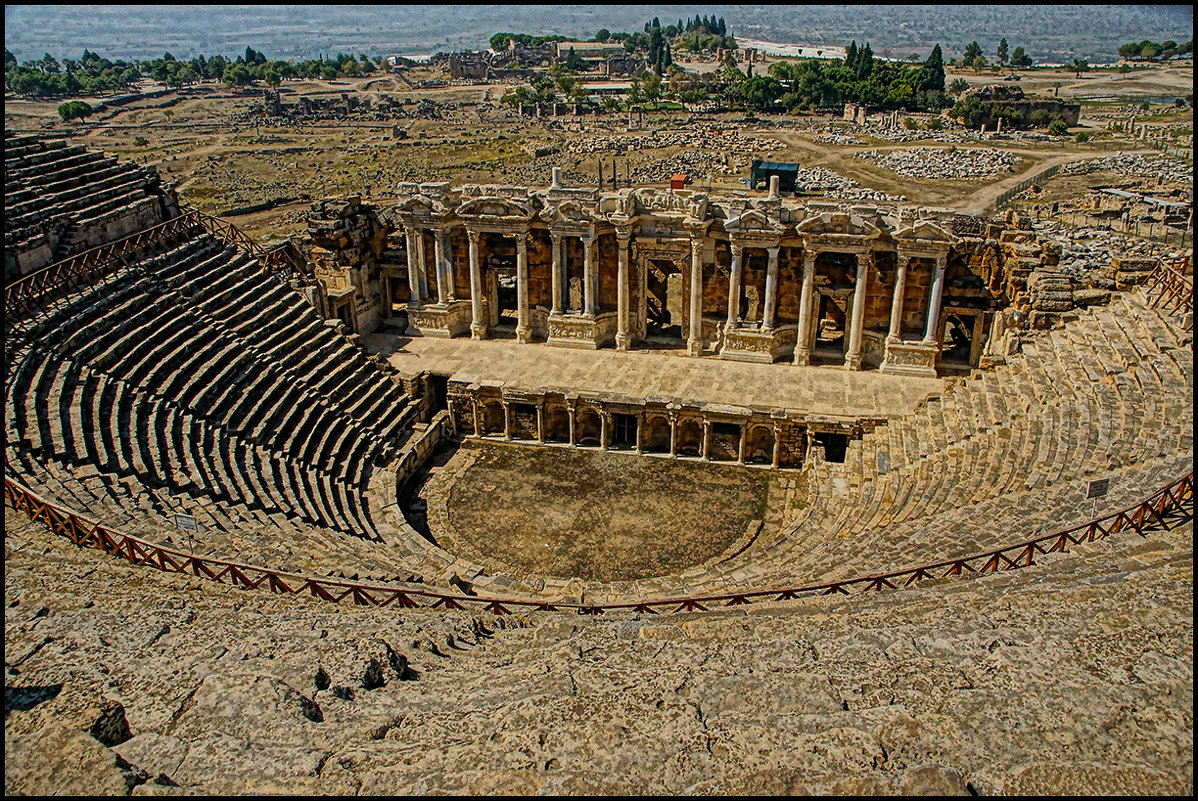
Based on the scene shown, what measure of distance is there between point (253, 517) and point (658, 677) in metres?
10.5

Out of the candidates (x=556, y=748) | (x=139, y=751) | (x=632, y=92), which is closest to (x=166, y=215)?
(x=139, y=751)

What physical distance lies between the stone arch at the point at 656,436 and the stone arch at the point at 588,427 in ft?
4.58

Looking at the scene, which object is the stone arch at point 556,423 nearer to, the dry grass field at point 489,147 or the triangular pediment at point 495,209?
the triangular pediment at point 495,209

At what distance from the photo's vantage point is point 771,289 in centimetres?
2900

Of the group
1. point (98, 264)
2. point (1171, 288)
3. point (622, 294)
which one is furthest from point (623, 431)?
point (98, 264)

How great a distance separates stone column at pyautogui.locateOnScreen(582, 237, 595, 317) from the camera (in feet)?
98.2

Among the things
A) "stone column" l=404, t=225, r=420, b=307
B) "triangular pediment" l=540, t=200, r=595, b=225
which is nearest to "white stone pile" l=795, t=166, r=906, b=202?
"triangular pediment" l=540, t=200, r=595, b=225

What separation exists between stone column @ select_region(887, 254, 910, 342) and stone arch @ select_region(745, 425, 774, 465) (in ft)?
18.3

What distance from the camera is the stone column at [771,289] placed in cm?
2859

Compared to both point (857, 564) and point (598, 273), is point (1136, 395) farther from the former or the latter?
point (598, 273)


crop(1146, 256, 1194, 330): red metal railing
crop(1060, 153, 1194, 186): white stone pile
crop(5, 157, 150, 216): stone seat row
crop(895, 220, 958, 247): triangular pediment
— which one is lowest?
crop(1060, 153, 1194, 186): white stone pile

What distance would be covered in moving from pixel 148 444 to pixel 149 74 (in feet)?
662

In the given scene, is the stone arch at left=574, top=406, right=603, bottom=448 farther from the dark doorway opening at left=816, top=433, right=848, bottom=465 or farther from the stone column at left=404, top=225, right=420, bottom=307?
the stone column at left=404, top=225, right=420, bottom=307

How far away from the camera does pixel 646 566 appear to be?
2128 centimetres
